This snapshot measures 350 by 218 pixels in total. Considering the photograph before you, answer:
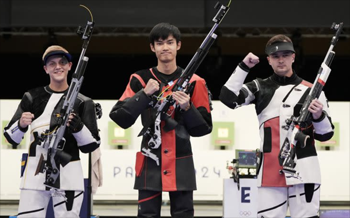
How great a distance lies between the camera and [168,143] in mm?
4207

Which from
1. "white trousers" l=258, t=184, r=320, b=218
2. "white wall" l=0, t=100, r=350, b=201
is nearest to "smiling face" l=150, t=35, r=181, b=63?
"white trousers" l=258, t=184, r=320, b=218

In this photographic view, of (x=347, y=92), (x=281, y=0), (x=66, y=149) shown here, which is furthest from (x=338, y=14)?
(x=66, y=149)

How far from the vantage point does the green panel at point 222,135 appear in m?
10.8

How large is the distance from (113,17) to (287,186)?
19.2ft

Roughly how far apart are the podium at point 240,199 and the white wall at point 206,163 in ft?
7.14

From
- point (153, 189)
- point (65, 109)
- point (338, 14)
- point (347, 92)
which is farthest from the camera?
point (347, 92)

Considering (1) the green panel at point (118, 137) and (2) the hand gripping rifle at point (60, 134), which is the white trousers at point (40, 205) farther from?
(1) the green panel at point (118, 137)

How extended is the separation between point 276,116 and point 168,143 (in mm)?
844

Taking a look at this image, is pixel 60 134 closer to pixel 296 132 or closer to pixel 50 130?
pixel 50 130

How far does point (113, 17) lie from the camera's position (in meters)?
9.82

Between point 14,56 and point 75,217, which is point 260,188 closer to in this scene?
point 75,217

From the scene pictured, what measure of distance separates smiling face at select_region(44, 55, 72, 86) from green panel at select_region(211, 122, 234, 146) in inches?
247

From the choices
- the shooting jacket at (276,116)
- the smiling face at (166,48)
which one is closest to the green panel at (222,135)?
the shooting jacket at (276,116)

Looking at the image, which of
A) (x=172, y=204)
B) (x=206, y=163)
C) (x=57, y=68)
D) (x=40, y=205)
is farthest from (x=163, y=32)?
(x=206, y=163)
